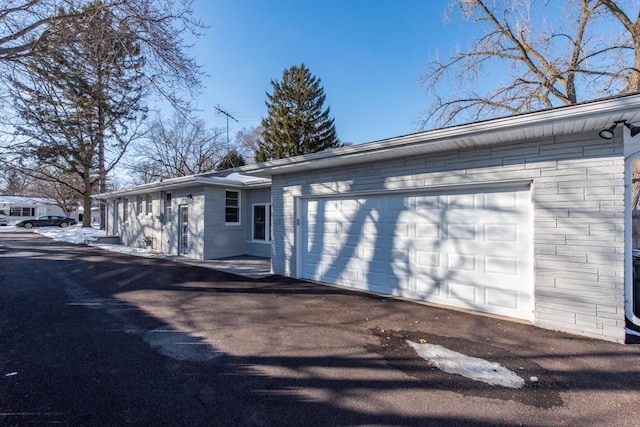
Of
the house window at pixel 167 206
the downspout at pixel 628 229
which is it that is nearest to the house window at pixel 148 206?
the house window at pixel 167 206

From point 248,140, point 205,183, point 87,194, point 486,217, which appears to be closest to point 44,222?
point 87,194

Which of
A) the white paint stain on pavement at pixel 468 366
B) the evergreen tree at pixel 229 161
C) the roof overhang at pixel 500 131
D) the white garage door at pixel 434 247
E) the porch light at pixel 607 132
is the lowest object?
the white paint stain on pavement at pixel 468 366

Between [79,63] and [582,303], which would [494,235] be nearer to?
[582,303]

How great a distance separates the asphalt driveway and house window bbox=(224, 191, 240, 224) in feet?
20.7

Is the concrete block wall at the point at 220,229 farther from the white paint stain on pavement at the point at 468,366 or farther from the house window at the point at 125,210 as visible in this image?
the white paint stain on pavement at the point at 468,366

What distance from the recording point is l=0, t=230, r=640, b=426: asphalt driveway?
2588 mm

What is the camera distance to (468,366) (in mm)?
3449

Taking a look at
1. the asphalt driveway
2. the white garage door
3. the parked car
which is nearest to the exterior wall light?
the white garage door

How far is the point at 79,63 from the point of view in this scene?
6.59 m

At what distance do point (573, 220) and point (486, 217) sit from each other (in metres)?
1.18

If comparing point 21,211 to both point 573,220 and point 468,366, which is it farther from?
point 573,220

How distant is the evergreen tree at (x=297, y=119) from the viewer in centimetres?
2678

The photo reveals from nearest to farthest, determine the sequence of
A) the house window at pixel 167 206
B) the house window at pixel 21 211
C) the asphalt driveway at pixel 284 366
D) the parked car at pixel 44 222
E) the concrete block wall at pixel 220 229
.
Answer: the asphalt driveway at pixel 284 366, the concrete block wall at pixel 220 229, the house window at pixel 167 206, the parked car at pixel 44 222, the house window at pixel 21 211

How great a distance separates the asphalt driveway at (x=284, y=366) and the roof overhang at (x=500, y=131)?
290 centimetres
